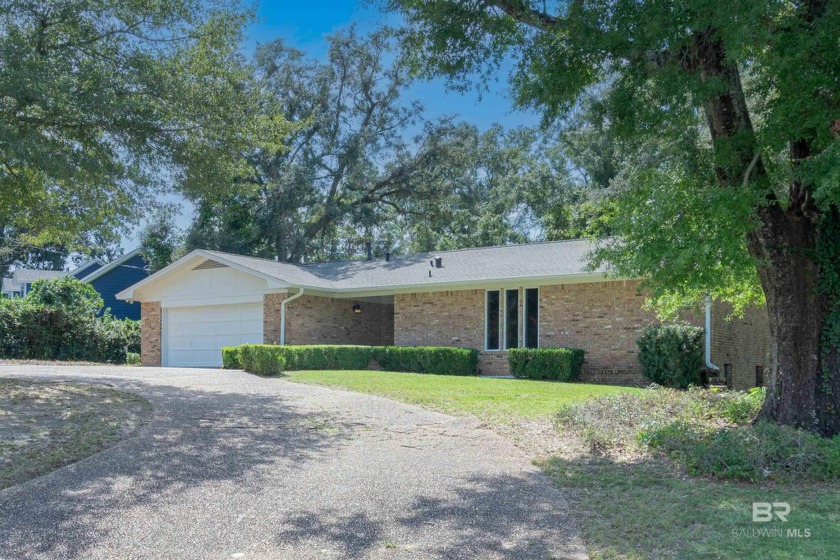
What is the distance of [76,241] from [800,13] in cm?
1490

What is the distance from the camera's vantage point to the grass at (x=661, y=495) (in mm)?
5004

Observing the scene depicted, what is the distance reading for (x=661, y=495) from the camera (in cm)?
629

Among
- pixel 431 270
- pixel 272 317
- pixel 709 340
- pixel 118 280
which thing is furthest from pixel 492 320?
pixel 118 280

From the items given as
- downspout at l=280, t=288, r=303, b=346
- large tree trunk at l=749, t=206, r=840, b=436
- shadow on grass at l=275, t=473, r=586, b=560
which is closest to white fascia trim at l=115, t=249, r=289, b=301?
downspout at l=280, t=288, r=303, b=346

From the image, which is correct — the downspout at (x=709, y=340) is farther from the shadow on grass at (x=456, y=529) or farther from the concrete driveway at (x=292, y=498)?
the shadow on grass at (x=456, y=529)

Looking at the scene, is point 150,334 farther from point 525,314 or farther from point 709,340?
point 709,340

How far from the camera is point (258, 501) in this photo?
601 centimetres

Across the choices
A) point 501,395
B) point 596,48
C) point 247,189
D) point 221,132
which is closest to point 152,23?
point 221,132

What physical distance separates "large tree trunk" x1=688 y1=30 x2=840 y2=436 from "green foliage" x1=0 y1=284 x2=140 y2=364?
21915mm

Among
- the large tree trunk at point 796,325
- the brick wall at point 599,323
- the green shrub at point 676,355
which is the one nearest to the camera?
the large tree trunk at point 796,325

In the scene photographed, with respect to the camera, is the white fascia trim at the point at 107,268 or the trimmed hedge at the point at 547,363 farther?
the white fascia trim at the point at 107,268

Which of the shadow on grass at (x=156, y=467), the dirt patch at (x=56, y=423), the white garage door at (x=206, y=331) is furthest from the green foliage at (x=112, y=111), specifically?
the white garage door at (x=206, y=331)

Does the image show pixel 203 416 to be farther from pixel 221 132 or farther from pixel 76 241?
pixel 76 241

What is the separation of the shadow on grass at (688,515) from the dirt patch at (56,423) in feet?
15.9
